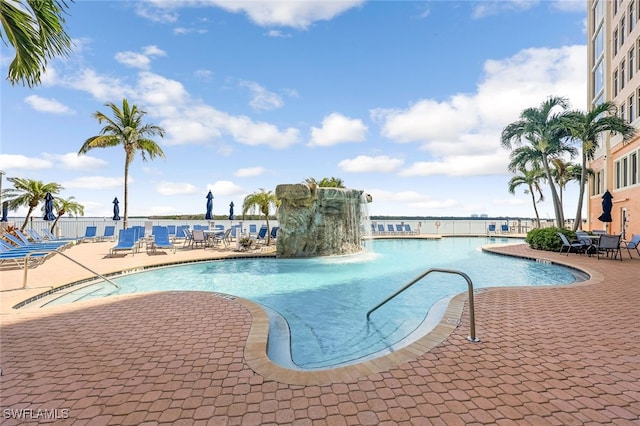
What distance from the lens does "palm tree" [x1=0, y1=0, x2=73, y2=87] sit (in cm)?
300

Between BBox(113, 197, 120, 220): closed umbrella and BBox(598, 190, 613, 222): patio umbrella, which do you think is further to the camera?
BBox(113, 197, 120, 220): closed umbrella

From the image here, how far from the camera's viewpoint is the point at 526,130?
1520 centimetres

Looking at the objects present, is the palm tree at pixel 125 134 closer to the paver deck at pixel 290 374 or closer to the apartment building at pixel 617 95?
the paver deck at pixel 290 374

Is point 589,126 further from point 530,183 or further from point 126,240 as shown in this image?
point 126,240

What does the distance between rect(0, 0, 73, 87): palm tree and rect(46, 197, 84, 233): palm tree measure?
1847 centimetres

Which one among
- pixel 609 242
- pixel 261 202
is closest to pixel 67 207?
pixel 261 202

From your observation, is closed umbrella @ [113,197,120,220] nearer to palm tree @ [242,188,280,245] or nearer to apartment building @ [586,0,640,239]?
→ palm tree @ [242,188,280,245]

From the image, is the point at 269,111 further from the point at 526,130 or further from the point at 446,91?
the point at 526,130

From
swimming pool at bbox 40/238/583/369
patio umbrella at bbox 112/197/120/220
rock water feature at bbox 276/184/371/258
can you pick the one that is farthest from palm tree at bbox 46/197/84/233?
rock water feature at bbox 276/184/371/258

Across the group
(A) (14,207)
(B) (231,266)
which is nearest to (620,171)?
(B) (231,266)

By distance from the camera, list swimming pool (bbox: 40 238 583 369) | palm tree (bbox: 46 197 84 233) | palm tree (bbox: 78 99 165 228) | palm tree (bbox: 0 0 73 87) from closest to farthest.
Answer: palm tree (bbox: 0 0 73 87)
swimming pool (bbox: 40 238 583 369)
palm tree (bbox: 78 99 165 228)
palm tree (bbox: 46 197 84 233)

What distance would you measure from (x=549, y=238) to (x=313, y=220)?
10.5 m

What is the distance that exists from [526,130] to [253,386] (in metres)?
17.7

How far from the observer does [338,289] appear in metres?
7.43
